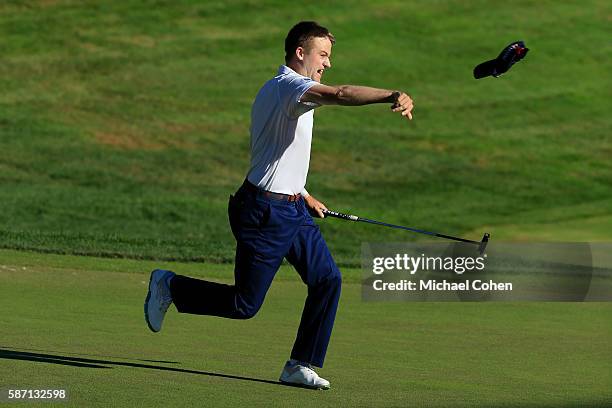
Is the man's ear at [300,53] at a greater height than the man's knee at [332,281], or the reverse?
the man's ear at [300,53]

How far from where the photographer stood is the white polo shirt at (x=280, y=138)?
7656mm

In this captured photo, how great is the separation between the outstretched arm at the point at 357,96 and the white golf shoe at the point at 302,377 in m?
1.48

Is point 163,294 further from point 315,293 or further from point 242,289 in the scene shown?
point 315,293

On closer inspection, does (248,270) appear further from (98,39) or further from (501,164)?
(98,39)

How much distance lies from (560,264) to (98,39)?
19987mm

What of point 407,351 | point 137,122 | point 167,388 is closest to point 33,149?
point 137,122

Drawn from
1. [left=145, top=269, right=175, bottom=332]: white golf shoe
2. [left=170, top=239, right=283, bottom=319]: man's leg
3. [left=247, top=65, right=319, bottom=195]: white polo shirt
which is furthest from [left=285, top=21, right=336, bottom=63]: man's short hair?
[left=145, top=269, right=175, bottom=332]: white golf shoe

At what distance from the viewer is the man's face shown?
25.9 ft

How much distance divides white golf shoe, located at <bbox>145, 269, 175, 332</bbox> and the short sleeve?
136 cm

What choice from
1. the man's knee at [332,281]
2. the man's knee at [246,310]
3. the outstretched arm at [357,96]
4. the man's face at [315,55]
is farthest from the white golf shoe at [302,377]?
the man's face at [315,55]

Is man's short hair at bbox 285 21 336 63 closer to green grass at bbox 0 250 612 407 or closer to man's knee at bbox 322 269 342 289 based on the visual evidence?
man's knee at bbox 322 269 342 289

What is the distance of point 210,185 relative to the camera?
1037 inches

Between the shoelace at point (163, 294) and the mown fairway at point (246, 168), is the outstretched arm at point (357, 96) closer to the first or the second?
the mown fairway at point (246, 168)

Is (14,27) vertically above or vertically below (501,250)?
above
